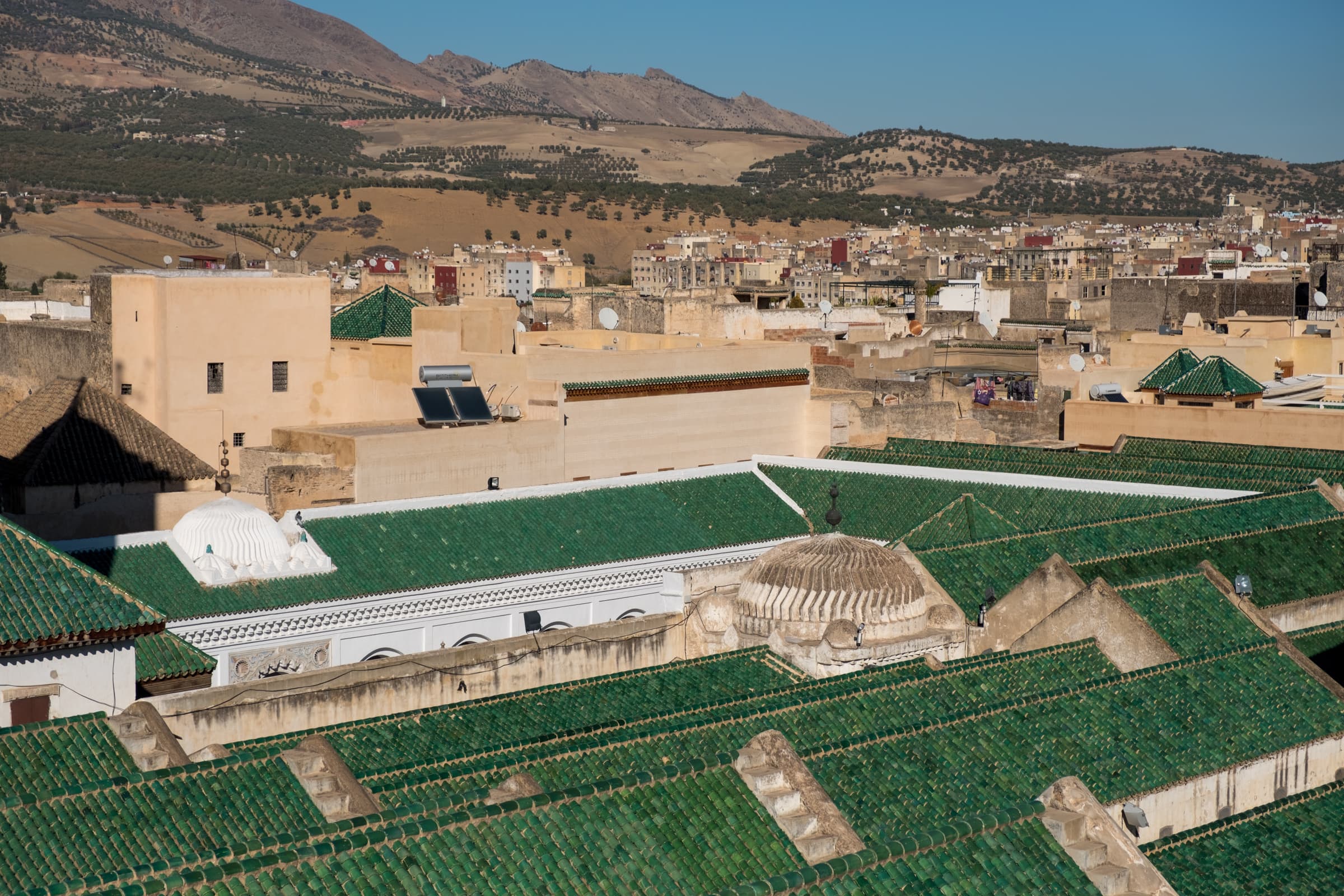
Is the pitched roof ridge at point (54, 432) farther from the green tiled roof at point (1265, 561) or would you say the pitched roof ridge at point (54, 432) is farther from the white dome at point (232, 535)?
the green tiled roof at point (1265, 561)

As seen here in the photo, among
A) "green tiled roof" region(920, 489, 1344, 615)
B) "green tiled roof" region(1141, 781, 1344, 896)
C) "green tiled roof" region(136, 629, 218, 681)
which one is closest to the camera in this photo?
"green tiled roof" region(1141, 781, 1344, 896)

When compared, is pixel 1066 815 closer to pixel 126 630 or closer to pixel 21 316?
pixel 126 630

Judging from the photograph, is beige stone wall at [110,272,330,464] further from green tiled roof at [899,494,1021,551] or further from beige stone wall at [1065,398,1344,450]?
beige stone wall at [1065,398,1344,450]

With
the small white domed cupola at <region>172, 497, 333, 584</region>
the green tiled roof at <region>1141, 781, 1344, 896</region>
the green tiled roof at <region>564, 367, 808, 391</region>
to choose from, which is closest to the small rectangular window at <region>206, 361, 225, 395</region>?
the green tiled roof at <region>564, 367, 808, 391</region>

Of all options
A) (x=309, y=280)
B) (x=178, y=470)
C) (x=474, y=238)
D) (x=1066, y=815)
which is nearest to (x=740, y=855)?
(x=1066, y=815)

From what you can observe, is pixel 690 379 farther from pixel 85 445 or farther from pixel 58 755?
pixel 58 755

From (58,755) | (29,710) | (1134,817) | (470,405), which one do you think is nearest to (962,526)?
(470,405)
